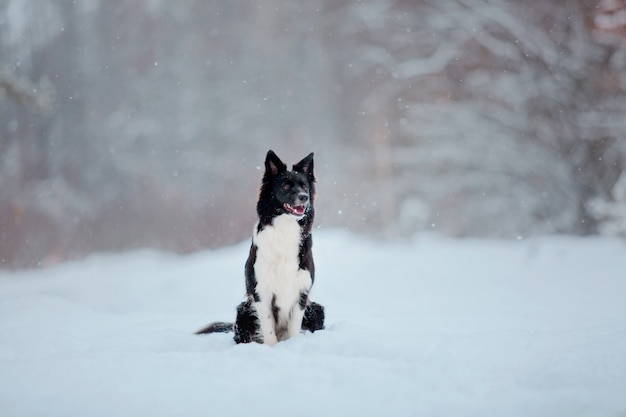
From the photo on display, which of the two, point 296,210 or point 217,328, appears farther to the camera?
point 217,328

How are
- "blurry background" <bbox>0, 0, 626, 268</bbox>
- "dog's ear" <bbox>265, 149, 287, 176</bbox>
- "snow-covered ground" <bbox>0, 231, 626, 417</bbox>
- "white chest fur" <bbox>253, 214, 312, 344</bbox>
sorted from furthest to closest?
"blurry background" <bbox>0, 0, 626, 268</bbox> < "dog's ear" <bbox>265, 149, 287, 176</bbox> < "white chest fur" <bbox>253, 214, 312, 344</bbox> < "snow-covered ground" <bbox>0, 231, 626, 417</bbox>

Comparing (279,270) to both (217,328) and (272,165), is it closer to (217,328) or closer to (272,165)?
(272,165)

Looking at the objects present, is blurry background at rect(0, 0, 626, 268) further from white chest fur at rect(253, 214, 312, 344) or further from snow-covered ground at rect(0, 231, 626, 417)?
white chest fur at rect(253, 214, 312, 344)

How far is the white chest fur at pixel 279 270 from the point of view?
4.86 meters

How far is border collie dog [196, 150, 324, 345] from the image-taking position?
192 inches

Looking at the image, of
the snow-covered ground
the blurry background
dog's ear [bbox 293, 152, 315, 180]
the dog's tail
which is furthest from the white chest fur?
the blurry background

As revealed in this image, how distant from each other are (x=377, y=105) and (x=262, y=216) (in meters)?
14.3

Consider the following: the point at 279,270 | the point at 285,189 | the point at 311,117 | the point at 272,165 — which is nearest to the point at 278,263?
the point at 279,270

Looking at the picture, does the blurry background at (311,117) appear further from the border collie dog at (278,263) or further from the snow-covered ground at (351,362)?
the border collie dog at (278,263)

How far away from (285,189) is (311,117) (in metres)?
19.7

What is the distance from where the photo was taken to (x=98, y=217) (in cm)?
2061

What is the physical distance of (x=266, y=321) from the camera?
4.89 metres

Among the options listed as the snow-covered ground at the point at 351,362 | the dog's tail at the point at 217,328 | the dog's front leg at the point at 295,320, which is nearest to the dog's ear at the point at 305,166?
the dog's front leg at the point at 295,320

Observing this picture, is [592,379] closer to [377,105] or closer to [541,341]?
[541,341]
